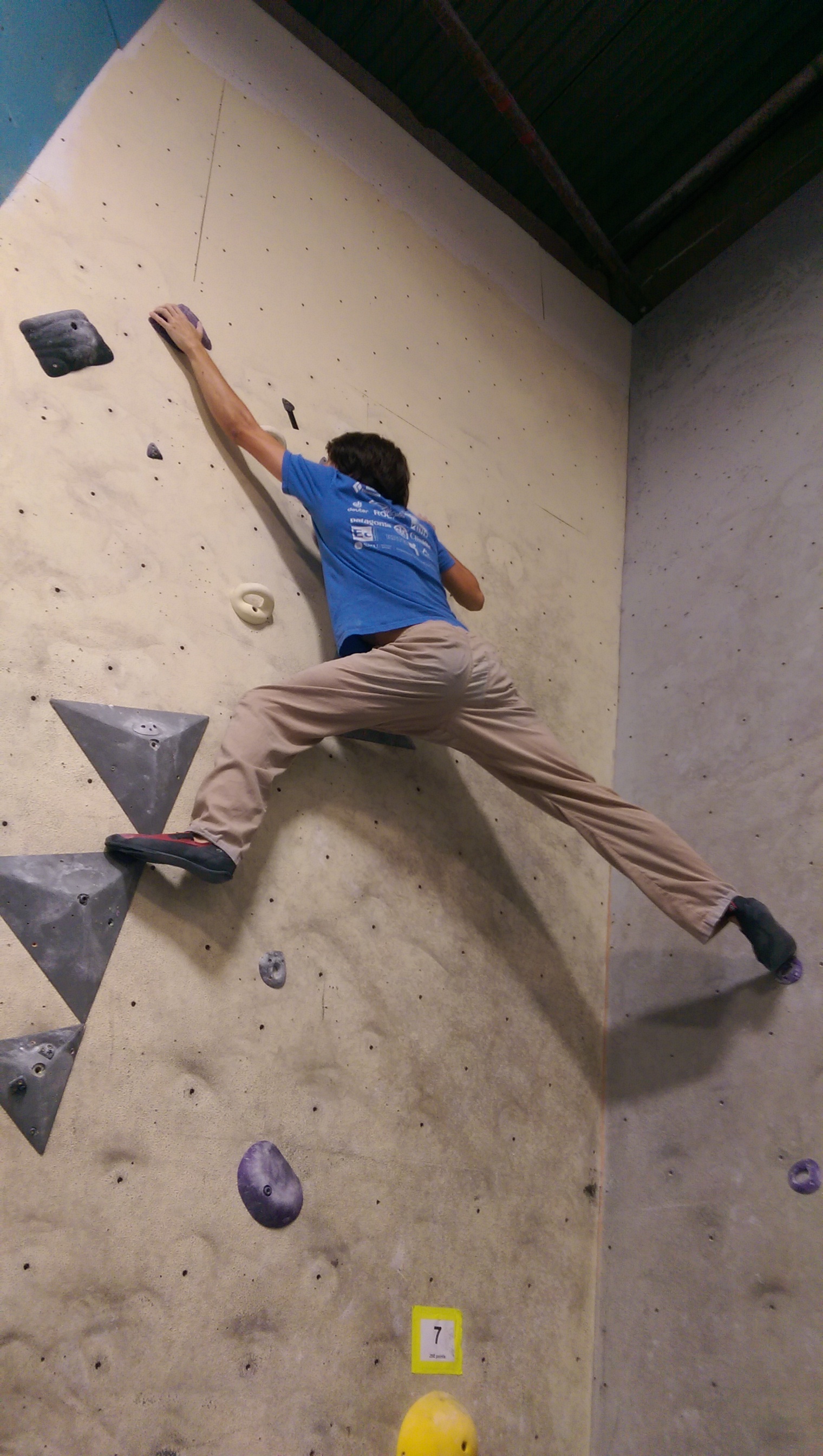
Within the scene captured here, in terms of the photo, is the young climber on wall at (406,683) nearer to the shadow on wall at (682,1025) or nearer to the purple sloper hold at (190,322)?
the purple sloper hold at (190,322)

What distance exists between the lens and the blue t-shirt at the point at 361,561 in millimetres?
1864

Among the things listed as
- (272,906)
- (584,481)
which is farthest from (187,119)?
(272,906)

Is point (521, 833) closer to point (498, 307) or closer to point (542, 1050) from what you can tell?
point (542, 1050)

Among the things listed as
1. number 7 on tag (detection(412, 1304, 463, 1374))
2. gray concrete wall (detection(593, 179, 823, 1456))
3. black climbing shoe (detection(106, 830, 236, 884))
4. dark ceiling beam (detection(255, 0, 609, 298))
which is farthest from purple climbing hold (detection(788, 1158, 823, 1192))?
dark ceiling beam (detection(255, 0, 609, 298))

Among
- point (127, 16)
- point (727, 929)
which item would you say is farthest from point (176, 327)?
point (727, 929)

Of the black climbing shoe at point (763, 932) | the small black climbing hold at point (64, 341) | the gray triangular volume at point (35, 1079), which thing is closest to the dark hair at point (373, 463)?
the small black climbing hold at point (64, 341)

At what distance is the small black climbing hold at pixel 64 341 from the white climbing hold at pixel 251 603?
0.53 metres

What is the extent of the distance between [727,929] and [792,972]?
0.20 metres

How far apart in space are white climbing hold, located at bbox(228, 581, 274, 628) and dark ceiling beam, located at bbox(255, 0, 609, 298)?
188 cm

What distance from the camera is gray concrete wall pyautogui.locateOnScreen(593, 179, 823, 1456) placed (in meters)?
1.75

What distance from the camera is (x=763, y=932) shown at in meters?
1.85

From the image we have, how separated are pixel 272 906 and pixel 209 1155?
442 mm

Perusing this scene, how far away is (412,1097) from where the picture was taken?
1799 millimetres

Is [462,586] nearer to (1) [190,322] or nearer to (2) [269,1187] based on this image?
(1) [190,322]
